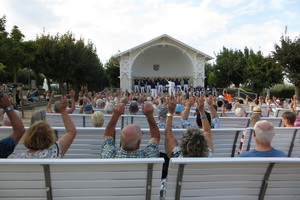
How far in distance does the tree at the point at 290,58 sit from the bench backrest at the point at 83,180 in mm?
24007

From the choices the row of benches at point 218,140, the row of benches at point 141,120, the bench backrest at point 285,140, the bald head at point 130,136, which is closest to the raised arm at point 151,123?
the bald head at point 130,136

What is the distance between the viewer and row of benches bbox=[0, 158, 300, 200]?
6.04 feet

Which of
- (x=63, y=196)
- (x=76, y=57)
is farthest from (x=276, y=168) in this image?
(x=76, y=57)

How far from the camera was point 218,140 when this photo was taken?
364 centimetres

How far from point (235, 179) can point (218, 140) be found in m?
1.58

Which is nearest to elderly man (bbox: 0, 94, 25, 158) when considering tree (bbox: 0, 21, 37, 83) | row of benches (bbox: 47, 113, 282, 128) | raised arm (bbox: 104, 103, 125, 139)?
raised arm (bbox: 104, 103, 125, 139)

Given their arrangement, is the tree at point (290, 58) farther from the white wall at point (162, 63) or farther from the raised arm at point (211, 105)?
the raised arm at point (211, 105)

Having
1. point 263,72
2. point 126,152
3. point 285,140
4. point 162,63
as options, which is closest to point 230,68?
point 263,72

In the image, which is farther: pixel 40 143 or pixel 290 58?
pixel 290 58

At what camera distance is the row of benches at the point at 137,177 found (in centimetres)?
184

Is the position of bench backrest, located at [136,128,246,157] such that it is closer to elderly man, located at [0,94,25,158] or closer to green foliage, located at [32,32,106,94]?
elderly man, located at [0,94,25,158]

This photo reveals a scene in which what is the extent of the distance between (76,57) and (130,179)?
84.9ft

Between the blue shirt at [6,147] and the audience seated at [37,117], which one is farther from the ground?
the audience seated at [37,117]

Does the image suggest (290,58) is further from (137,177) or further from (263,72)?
(137,177)
